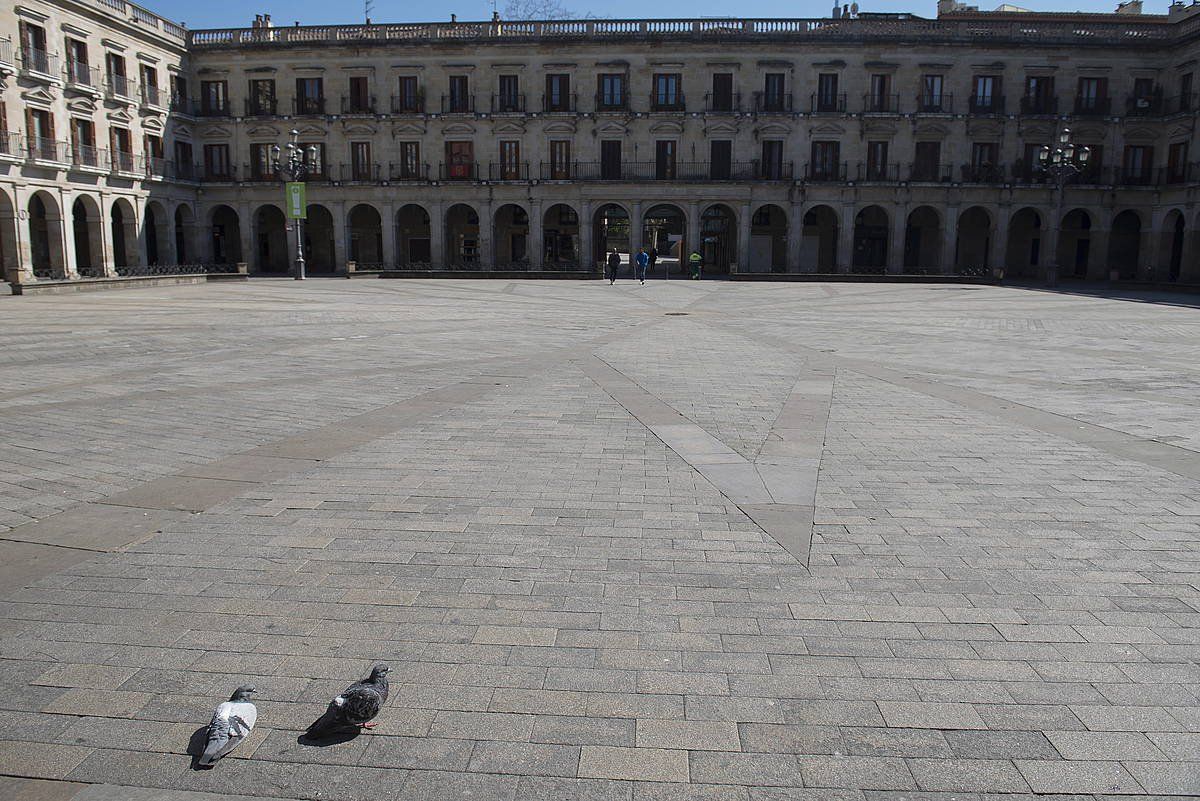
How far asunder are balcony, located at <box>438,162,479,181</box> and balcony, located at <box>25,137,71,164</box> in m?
18.8

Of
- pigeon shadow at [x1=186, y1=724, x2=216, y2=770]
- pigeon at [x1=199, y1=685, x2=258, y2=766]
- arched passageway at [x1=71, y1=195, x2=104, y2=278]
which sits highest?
arched passageway at [x1=71, y1=195, x2=104, y2=278]

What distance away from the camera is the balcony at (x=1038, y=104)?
47125 mm

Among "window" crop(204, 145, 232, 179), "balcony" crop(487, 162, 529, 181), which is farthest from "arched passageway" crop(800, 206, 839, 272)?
"window" crop(204, 145, 232, 179)

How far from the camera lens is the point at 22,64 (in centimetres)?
3672

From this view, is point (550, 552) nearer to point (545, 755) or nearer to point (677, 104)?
point (545, 755)

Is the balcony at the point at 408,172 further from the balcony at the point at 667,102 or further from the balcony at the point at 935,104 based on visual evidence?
the balcony at the point at 935,104

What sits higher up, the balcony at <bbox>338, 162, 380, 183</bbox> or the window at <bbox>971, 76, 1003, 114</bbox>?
the window at <bbox>971, 76, 1003, 114</bbox>

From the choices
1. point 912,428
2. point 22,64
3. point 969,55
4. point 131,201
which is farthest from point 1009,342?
point 131,201

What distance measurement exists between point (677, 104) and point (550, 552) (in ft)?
154

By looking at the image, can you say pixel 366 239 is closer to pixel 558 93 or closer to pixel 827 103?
pixel 558 93

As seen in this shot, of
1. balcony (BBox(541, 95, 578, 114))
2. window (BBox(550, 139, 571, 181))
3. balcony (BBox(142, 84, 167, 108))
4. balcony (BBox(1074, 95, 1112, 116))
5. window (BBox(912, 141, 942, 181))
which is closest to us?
balcony (BBox(142, 84, 167, 108))

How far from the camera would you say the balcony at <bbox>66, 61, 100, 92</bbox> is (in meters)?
39.5

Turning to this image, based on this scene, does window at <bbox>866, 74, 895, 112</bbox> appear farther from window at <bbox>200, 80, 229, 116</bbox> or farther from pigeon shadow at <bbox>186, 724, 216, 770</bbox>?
pigeon shadow at <bbox>186, 724, 216, 770</bbox>

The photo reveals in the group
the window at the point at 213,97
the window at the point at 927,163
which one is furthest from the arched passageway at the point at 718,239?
the window at the point at 213,97
